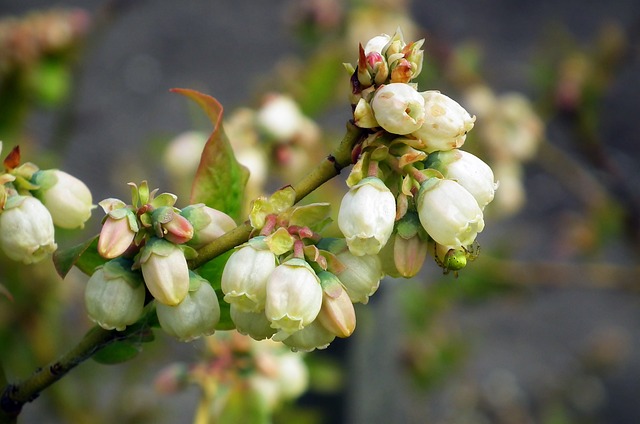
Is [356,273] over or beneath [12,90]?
over

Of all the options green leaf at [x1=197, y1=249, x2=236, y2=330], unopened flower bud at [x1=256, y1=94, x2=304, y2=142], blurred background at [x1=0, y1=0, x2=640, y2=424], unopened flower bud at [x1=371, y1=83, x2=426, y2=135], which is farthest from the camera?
blurred background at [x1=0, y1=0, x2=640, y2=424]

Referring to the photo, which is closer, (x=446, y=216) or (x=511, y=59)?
(x=446, y=216)

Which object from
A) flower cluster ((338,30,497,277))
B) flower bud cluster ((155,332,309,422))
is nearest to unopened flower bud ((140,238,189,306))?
flower cluster ((338,30,497,277))

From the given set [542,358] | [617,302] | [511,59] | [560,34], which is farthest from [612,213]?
[511,59]

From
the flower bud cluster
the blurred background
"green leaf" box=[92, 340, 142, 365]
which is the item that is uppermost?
"green leaf" box=[92, 340, 142, 365]

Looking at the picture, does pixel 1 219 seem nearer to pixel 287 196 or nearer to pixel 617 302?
pixel 287 196

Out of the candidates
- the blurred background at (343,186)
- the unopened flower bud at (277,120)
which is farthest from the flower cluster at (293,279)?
the unopened flower bud at (277,120)

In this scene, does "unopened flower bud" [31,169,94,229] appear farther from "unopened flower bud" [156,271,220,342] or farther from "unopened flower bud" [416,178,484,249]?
"unopened flower bud" [416,178,484,249]

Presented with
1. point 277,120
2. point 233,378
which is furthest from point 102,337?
point 277,120
